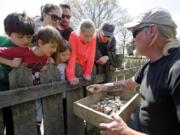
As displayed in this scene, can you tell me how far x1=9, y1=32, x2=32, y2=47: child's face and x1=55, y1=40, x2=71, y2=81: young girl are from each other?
51 cm

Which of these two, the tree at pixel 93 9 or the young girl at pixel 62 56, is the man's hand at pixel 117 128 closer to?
the young girl at pixel 62 56

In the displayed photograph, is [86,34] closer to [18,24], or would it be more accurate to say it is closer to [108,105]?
[108,105]

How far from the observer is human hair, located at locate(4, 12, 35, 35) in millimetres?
2613

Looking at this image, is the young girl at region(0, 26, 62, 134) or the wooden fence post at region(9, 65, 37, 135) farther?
the young girl at region(0, 26, 62, 134)

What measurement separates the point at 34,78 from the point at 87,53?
1.17 meters

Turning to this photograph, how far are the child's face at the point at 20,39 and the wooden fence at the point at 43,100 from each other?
11.8 inches

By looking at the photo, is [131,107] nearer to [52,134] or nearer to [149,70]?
[149,70]

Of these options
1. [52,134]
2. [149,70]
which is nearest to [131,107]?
[149,70]

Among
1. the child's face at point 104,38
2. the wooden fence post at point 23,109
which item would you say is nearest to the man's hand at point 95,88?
the wooden fence post at point 23,109

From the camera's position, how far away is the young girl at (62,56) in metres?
3.16

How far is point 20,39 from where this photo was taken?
266 cm

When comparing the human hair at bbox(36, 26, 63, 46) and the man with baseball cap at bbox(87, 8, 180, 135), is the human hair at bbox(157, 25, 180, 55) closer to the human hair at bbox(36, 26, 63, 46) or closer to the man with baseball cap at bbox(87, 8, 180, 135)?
the man with baseball cap at bbox(87, 8, 180, 135)

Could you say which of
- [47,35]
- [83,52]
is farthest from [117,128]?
[83,52]

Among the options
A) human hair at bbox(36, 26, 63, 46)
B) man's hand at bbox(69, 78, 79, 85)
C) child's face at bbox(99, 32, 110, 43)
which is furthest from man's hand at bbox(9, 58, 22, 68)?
child's face at bbox(99, 32, 110, 43)
